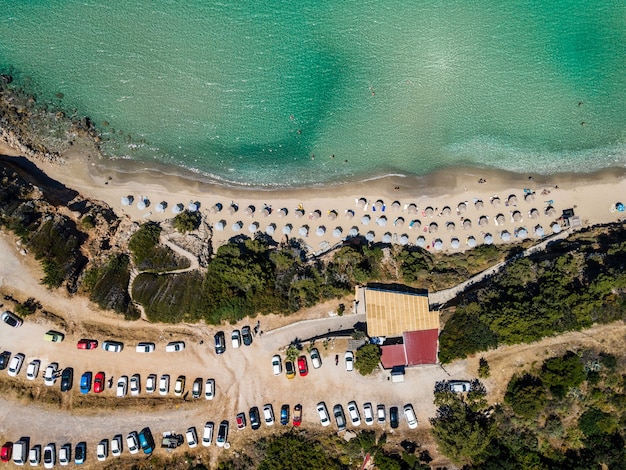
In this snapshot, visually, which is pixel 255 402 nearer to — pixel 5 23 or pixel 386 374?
pixel 386 374

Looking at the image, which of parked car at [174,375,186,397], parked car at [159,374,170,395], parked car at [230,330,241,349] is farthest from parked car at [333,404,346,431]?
parked car at [159,374,170,395]

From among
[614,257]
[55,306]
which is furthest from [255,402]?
[614,257]

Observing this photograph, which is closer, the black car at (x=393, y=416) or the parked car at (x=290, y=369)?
the black car at (x=393, y=416)

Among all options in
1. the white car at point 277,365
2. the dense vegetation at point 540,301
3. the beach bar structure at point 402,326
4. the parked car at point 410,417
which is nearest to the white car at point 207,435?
the white car at point 277,365

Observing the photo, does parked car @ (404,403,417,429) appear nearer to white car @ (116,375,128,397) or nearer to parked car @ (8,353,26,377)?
white car @ (116,375,128,397)

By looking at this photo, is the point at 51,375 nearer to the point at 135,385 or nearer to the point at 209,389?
the point at 135,385

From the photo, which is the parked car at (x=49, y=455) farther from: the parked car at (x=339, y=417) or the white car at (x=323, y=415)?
the parked car at (x=339, y=417)
